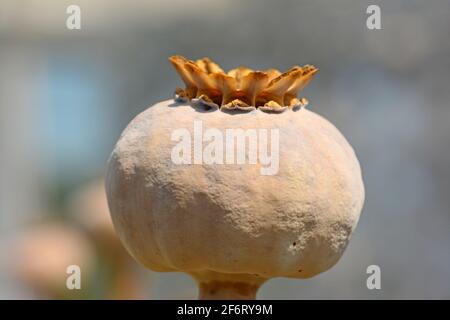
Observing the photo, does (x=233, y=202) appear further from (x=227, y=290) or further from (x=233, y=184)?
(x=227, y=290)

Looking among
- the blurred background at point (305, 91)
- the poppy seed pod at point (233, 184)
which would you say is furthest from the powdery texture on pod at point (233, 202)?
the blurred background at point (305, 91)

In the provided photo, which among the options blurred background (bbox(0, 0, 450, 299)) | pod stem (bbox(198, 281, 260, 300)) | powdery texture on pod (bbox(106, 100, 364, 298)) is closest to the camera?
powdery texture on pod (bbox(106, 100, 364, 298))

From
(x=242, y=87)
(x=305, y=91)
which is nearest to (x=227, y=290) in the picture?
(x=242, y=87)

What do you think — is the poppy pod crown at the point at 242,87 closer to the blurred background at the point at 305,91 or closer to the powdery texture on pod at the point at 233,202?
the powdery texture on pod at the point at 233,202

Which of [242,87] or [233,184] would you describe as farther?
[242,87]

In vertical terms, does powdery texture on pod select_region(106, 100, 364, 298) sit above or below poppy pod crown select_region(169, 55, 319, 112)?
below

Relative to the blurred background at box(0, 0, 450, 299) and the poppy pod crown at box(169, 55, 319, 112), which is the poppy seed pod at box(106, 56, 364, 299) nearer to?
the poppy pod crown at box(169, 55, 319, 112)

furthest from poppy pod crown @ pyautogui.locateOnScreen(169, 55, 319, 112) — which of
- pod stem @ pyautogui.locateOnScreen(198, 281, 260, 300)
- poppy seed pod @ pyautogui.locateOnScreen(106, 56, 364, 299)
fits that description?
pod stem @ pyautogui.locateOnScreen(198, 281, 260, 300)
